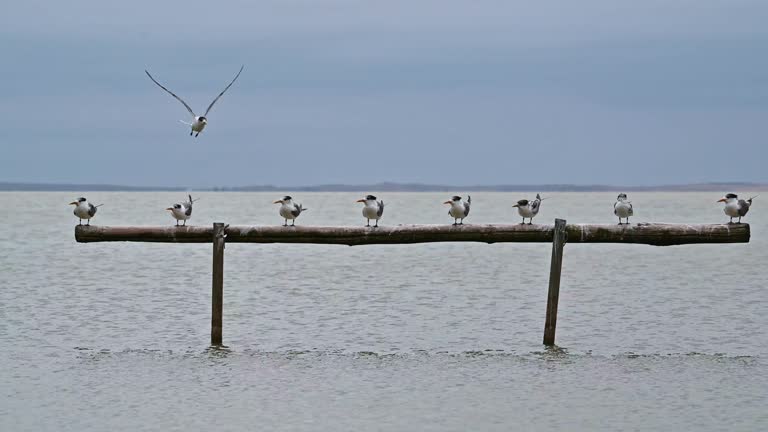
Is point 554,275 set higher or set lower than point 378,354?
higher

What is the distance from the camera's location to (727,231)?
56.2ft

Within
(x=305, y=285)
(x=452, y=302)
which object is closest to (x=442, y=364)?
(x=452, y=302)

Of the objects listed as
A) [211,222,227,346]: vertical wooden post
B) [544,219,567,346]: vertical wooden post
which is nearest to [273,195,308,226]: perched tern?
[211,222,227,346]: vertical wooden post

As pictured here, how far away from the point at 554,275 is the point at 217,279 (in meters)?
5.65

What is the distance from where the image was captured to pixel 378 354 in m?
18.2

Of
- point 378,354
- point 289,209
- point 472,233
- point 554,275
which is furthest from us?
point 289,209

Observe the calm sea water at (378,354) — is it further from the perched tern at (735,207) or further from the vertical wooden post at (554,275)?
the perched tern at (735,207)

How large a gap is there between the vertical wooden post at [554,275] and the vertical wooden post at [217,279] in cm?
541

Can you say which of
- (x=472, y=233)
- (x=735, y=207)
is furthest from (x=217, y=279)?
(x=735, y=207)

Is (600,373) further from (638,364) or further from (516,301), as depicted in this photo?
(516,301)

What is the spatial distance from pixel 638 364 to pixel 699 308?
10.0 m

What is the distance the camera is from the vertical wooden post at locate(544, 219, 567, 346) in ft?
57.0

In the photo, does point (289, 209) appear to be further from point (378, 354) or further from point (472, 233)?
point (472, 233)

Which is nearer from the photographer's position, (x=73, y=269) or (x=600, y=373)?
(x=600, y=373)
